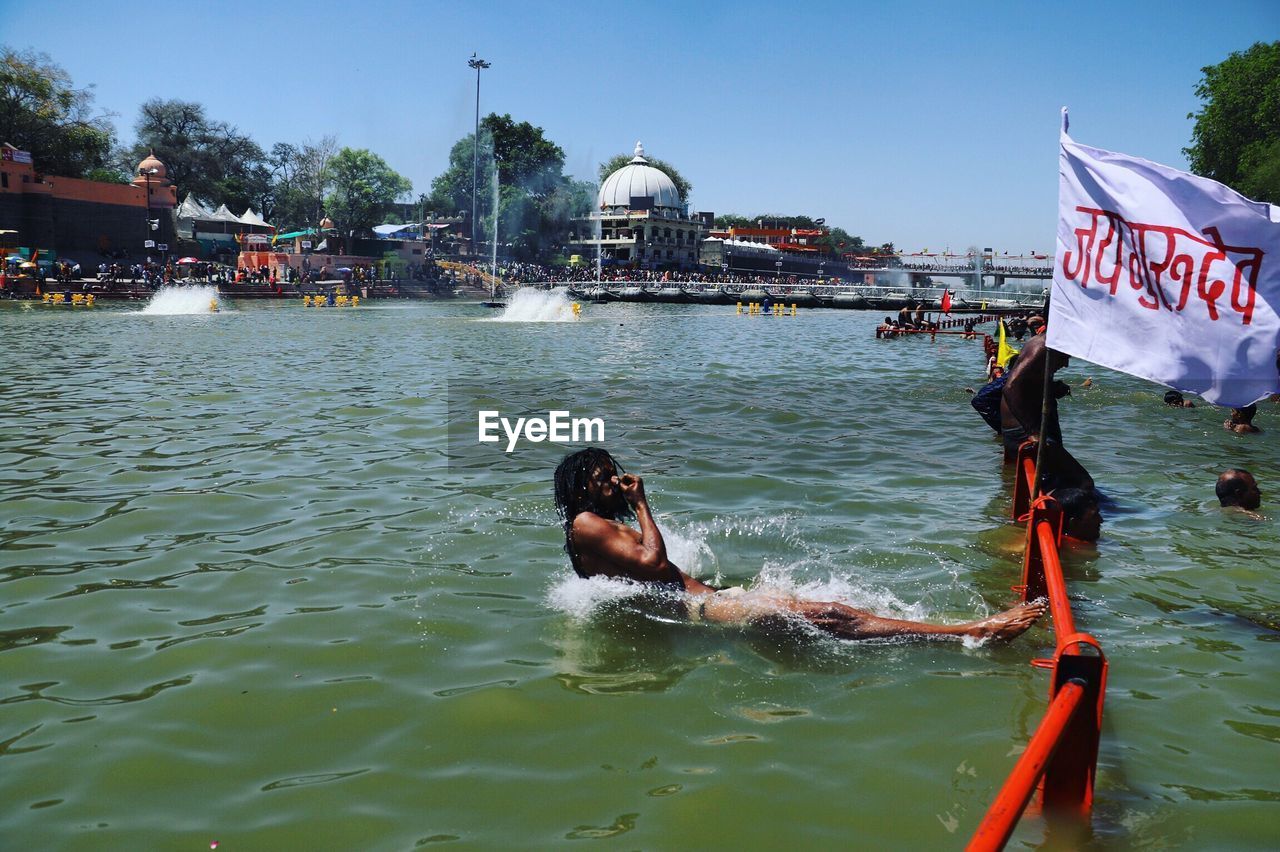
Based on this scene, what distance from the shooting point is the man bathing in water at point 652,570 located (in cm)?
Answer: 495

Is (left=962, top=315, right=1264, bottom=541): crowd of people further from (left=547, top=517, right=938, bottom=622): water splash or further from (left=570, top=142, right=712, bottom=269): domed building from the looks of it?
(left=570, top=142, right=712, bottom=269): domed building

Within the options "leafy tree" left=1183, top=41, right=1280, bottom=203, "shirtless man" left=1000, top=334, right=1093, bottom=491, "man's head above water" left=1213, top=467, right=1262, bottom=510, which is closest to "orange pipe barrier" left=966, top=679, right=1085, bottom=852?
"shirtless man" left=1000, top=334, right=1093, bottom=491

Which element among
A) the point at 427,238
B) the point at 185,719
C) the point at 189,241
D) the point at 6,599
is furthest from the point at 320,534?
the point at 427,238

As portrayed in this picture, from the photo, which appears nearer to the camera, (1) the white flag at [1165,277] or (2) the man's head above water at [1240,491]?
(1) the white flag at [1165,277]

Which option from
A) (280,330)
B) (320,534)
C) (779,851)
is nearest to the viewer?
(779,851)

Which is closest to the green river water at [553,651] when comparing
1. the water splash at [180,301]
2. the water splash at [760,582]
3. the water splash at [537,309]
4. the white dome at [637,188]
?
the water splash at [760,582]

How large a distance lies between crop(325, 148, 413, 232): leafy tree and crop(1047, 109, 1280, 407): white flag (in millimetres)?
93456

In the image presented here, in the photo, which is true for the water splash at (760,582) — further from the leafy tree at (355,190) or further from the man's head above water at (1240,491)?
the leafy tree at (355,190)

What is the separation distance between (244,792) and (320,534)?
3.70 meters

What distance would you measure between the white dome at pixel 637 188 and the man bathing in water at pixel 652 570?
122 m

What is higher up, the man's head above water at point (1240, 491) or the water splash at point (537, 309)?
the water splash at point (537, 309)

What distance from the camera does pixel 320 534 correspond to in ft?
23.4

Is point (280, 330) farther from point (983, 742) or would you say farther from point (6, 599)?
point (983, 742)

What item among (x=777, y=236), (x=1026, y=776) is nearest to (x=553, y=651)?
(x=1026, y=776)
